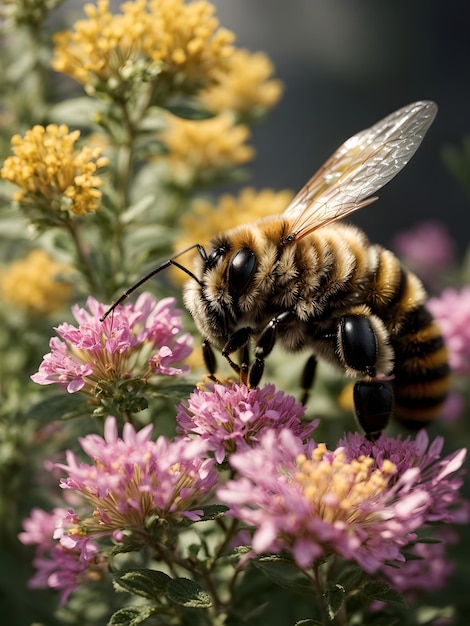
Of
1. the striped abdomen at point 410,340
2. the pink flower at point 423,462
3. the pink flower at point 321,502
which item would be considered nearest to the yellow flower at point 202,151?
the striped abdomen at point 410,340

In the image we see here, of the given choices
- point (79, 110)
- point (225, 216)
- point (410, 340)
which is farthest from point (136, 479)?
point (225, 216)

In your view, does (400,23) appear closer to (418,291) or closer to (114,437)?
(418,291)

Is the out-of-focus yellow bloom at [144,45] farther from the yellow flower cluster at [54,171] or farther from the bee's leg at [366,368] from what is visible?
the bee's leg at [366,368]

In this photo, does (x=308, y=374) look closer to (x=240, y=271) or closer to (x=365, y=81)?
(x=240, y=271)

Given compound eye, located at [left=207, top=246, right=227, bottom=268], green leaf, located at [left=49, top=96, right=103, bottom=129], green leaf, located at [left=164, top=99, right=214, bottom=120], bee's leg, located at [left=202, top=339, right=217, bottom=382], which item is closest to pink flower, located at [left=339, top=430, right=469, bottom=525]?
bee's leg, located at [left=202, top=339, right=217, bottom=382]

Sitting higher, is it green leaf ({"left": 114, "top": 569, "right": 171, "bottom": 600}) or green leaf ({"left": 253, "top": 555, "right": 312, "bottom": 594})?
green leaf ({"left": 114, "top": 569, "right": 171, "bottom": 600})

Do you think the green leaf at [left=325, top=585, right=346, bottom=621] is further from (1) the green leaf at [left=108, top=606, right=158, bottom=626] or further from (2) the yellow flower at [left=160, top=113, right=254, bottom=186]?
(2) the yellow flower at [left=160, top=113, right=254, bottom=186]
